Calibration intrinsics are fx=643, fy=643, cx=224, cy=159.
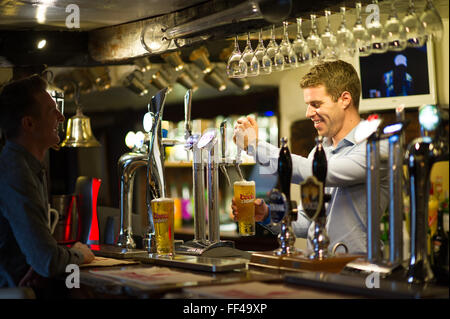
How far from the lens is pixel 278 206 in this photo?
2160 millimetres

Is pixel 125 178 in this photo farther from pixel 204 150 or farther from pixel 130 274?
pixel 130 274

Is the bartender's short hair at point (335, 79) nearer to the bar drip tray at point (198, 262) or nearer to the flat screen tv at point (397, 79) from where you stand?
the flat screen tv at point (397, 79)

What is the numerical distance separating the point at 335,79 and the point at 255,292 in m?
1.33

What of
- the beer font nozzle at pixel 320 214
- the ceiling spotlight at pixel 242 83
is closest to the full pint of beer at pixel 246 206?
the beer font nozzle at pixel 320 214

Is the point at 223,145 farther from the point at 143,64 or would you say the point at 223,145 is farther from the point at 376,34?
the point at 143,64

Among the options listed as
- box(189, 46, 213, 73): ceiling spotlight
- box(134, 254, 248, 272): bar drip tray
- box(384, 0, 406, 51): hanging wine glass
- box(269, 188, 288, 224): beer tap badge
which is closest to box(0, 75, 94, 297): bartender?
box(134, 254, 248, 272): bar drip tray

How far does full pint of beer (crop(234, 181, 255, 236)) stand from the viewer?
245 centimetres

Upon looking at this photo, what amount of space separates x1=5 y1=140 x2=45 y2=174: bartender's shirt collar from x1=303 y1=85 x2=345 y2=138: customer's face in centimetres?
117

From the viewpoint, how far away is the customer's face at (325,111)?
9.11 feet

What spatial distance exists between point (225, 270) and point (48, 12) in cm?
243

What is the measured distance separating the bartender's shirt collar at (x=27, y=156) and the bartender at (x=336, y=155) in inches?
29.5

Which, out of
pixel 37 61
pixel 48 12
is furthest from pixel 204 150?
pixel 37 61

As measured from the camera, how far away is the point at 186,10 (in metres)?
3.67

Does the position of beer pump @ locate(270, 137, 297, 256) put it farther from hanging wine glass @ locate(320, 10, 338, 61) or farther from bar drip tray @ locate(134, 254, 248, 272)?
hanging wine glass @ locate(320, 10, 338, 61)
